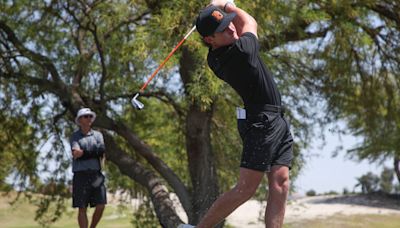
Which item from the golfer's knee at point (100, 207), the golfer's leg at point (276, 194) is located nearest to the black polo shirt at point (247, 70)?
the golfer's leg at point (276, 194)

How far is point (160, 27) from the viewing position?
8.44 meters

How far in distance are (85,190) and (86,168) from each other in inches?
9.6

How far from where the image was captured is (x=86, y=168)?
302 inches

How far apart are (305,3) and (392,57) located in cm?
Result: 226

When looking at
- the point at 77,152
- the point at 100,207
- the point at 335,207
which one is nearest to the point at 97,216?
the point at 100,207

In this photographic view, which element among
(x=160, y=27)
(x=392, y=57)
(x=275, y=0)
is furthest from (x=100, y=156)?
(x=392, y=57)

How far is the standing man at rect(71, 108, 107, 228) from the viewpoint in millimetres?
7588

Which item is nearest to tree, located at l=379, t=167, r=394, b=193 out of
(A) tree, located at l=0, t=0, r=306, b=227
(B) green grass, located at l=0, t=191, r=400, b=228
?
(B) green grass, located at l=0, t=191, r=400, b=228

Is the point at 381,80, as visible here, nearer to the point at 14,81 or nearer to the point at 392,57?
the point at 392,57

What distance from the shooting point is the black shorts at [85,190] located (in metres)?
7.66

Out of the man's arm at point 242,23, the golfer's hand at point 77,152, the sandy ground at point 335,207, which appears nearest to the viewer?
the man's arm at point 242,23

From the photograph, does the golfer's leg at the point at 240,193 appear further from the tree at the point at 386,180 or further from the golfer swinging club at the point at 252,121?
the tree at the point at 386,180

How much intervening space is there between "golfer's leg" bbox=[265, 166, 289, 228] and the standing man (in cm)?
365

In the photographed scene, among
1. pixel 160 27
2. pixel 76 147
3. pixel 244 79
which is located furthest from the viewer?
pixel 160 27
